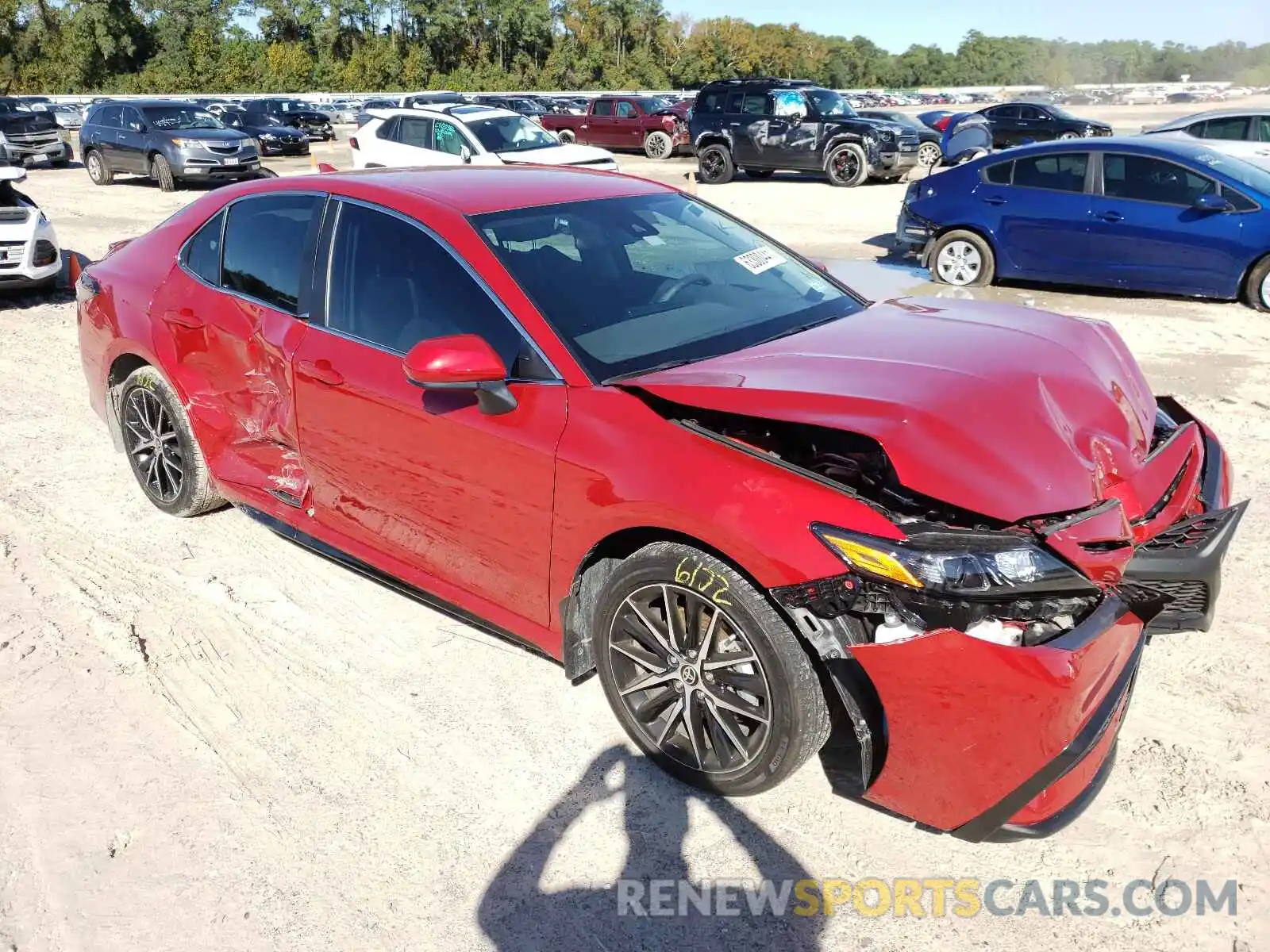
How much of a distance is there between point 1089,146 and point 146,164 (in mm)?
18305

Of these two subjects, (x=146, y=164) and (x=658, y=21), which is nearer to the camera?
(x=146, y=164)

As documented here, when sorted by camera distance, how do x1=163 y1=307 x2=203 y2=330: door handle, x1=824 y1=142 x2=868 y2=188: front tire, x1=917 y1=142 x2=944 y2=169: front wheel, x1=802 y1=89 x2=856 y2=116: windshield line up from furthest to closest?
x1=917 y1=142 x2=944 y2=169: front wheel, x1=802 y1=89 x2=856 y2=116: windshield, x1=824 y1=142 x2=868 y2=188: front tire, x1=163 y1=307 x2=203 y2=330: door handle

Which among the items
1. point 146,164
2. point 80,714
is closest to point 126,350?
point 80,714

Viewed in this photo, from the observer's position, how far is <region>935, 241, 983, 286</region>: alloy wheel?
1038cm

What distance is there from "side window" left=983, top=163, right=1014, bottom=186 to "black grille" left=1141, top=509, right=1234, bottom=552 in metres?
8.10

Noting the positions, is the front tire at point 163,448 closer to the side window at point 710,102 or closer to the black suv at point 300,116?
the side window at point 710,102

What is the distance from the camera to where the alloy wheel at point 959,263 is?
10.4 m

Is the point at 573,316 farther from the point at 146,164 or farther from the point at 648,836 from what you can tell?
the point at 146,164

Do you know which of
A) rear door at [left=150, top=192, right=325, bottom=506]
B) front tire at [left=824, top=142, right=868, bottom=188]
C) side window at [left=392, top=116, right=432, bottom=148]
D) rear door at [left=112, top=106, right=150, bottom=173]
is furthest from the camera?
rear door at [left=112, top=106, right=150, bottom=173]

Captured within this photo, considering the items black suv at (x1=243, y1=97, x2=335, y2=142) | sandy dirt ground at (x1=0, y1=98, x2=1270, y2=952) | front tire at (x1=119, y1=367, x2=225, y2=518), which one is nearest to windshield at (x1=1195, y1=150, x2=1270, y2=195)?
sandy dirt ground at (x1=0, y1=98, x2=1270, y2=952)

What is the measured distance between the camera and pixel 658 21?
9600cm

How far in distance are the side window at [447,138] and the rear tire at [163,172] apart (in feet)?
22.4

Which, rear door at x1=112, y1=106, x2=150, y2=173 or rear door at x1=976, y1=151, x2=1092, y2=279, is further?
rear door at x1=112, y1=106, x2=150, y2=173

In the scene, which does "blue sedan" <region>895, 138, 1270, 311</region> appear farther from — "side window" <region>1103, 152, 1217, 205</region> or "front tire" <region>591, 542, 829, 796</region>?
"front tire" <region>591, 542, 829, 796</region>
